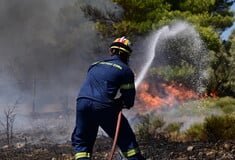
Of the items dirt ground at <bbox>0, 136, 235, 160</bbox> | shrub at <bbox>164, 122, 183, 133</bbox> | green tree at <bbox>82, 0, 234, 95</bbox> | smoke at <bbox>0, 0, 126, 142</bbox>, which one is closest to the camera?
dirt ground at <bbox>0, 136, 235, 160</bbox>

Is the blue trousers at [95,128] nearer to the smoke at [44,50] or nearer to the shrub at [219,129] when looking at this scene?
the shrub at [219,129]

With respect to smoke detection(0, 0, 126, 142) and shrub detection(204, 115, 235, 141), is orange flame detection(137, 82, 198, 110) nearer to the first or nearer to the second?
smoke detection(0, 0, 126, 142)

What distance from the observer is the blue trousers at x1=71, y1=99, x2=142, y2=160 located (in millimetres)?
5648

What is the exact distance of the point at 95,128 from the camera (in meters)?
5.82

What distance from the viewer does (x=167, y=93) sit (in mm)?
18469

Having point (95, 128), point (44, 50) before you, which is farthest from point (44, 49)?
point (95, 128)

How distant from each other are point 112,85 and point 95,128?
51 centimetres

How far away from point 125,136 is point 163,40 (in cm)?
1236

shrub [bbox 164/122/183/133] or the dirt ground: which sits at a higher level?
shrub [bbox 164/122/183/133]

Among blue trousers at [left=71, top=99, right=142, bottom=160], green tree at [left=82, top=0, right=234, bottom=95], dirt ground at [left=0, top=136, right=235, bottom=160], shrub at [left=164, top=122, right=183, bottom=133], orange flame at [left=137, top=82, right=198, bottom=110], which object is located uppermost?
green tree at [left=82, top=0, right=234, bottom=95]

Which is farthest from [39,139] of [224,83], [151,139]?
[224,83]

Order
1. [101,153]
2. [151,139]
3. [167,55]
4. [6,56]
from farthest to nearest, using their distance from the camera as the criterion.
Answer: [6,56] → [167,55] → [151,139] → [101,153]

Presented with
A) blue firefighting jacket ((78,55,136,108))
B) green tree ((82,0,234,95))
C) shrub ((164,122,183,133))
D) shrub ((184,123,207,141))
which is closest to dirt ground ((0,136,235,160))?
shrub ((184,123,207,141))

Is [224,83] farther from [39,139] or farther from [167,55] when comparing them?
[39,139]
